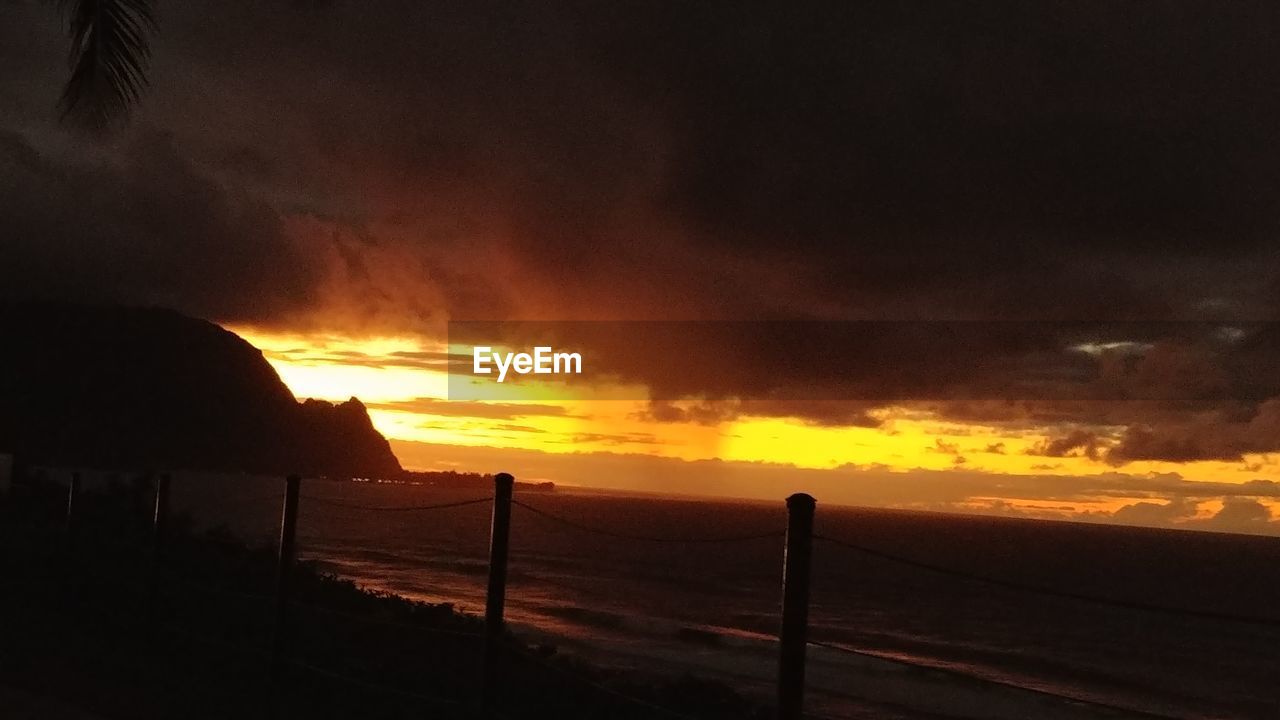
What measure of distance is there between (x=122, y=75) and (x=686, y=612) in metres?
31.7

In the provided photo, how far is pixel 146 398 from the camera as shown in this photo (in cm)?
15938

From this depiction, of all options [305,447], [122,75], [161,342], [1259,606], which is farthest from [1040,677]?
[305,447]

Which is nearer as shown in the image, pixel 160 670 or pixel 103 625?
pixel 160 670

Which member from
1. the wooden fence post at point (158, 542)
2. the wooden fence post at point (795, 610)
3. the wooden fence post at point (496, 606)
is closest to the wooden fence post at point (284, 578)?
the wooden fence post at point (158, 542)

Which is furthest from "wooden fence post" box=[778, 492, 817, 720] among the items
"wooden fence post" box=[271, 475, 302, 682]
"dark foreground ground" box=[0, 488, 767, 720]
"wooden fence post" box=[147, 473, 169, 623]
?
"wooden fence post" box=[147, 473, 169, 623]

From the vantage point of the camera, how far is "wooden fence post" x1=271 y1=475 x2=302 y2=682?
7402mm

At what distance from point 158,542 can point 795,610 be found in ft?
22.1

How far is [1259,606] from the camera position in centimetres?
6825

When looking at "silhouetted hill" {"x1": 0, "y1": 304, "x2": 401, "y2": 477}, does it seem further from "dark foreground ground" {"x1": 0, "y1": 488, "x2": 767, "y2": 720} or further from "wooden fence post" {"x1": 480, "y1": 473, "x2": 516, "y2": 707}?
"wooden fence post" {"x1": 480, "y1": 473, "x2": 516, "y2": 707}

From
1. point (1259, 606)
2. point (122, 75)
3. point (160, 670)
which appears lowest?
point (1259, 606)

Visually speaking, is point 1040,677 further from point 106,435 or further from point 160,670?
point 106,435

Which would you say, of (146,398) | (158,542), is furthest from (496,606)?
(146,398)

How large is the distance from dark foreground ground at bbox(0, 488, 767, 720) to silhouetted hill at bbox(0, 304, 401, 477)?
117m

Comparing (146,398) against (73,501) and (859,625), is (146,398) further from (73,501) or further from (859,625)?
(73,501)
